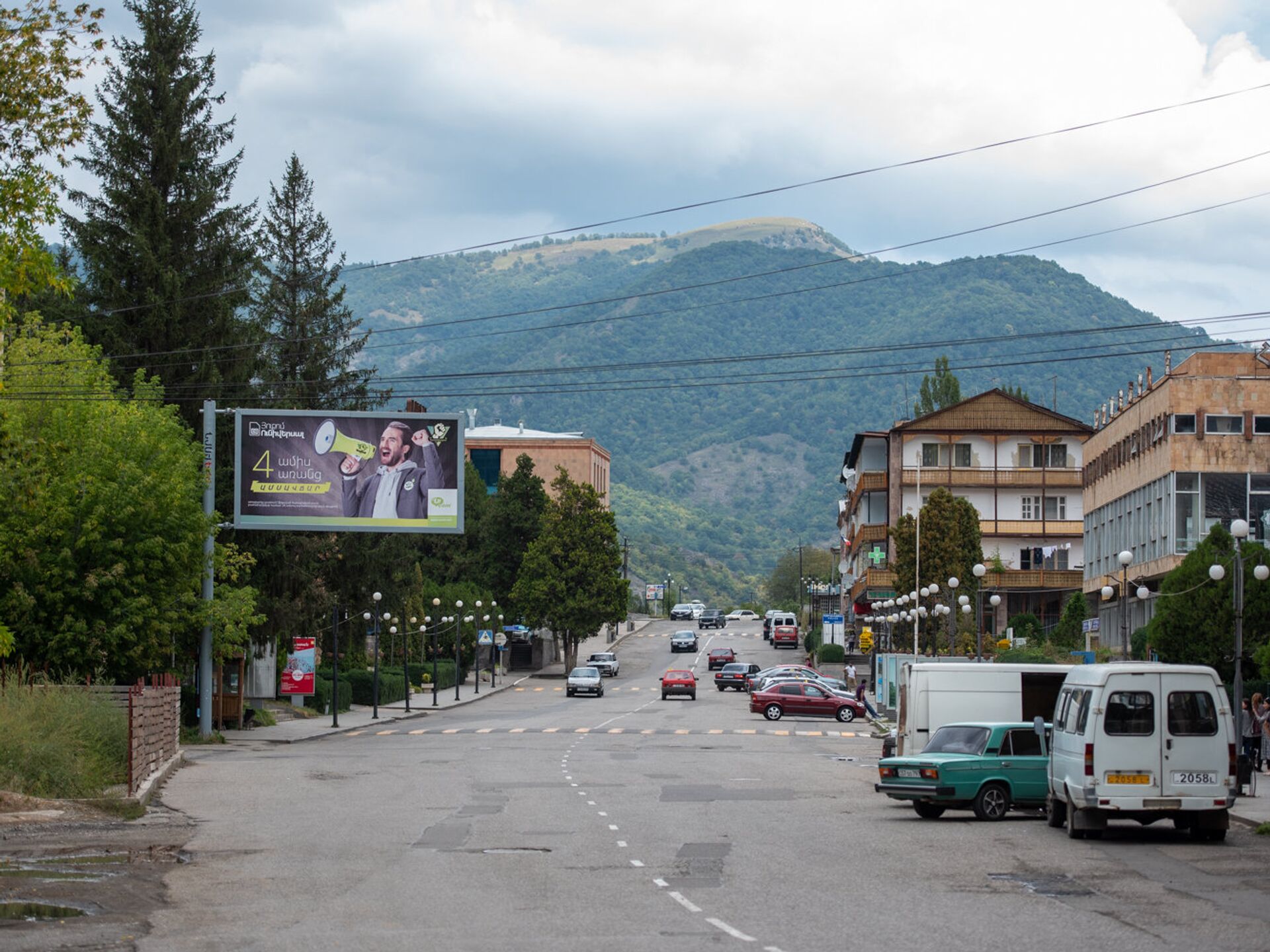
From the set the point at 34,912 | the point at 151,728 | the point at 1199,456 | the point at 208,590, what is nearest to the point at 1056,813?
the point at 34,912

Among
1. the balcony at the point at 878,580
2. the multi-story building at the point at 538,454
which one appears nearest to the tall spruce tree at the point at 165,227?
the balcony at the point at 878,580

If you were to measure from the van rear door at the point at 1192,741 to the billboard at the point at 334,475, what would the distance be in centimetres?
3127

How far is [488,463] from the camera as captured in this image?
163250 mm

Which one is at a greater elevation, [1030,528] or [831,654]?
[1030,528]

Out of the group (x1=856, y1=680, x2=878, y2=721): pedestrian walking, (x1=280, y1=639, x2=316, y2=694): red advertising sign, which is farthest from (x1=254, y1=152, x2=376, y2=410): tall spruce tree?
(x1=856, y1=680, x2=878, y2=721): pedestrian walking

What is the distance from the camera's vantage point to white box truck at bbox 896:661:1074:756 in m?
31.3

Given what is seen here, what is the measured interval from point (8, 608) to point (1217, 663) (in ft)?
108

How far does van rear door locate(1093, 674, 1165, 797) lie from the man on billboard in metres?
31.9

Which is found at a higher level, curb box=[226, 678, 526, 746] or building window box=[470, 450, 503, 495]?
building window box=[470, 450, 503, 495]

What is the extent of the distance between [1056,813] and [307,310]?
175ft

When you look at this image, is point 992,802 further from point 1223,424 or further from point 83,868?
point 1223,424

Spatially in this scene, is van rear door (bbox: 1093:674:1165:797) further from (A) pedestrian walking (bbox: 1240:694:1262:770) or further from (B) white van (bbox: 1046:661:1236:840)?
(A) pedestrian walking (bbox: 1240:694:1262:770)

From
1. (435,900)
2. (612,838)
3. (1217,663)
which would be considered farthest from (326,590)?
(435,900)

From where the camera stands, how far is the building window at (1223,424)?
53.0 m
